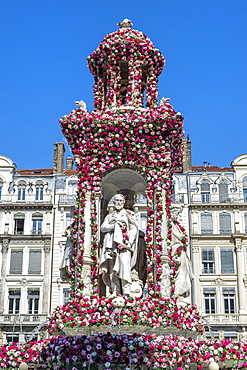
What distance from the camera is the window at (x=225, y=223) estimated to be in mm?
51344

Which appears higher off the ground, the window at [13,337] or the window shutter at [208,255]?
the window shutter at [208,255]

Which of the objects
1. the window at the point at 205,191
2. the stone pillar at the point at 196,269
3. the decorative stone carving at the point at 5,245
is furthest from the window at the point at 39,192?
the window at the point at 205,191

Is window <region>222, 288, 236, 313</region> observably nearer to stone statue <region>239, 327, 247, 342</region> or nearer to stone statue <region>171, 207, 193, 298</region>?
stone statue <region>239, 327, 247, 342</region>

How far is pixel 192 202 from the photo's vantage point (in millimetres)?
52500

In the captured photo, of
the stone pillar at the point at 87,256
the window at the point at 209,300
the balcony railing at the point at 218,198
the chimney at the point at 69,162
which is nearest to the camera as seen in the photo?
the stone pillar at the point at 87,256

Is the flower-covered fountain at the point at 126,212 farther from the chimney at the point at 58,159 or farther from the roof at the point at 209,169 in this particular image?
the roof at the point at 209,169

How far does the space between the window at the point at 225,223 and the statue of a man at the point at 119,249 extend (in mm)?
34118

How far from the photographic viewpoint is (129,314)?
637 inches

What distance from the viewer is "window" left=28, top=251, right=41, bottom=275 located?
50938 millimetres

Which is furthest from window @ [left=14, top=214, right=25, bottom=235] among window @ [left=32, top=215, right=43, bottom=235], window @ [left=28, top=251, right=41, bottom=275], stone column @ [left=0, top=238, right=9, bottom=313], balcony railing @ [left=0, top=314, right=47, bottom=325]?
balcony railing @ [left=0, top=314, right=47, bottom=325]

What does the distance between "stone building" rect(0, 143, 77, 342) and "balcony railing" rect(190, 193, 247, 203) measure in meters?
11.0

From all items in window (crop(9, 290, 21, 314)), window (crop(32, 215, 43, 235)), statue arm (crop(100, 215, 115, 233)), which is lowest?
window (crop(9, 290, 21, 314))

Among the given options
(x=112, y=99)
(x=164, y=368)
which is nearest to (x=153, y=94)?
(x=112, y=99)

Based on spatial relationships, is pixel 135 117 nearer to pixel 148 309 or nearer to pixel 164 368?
pixel 148 309
